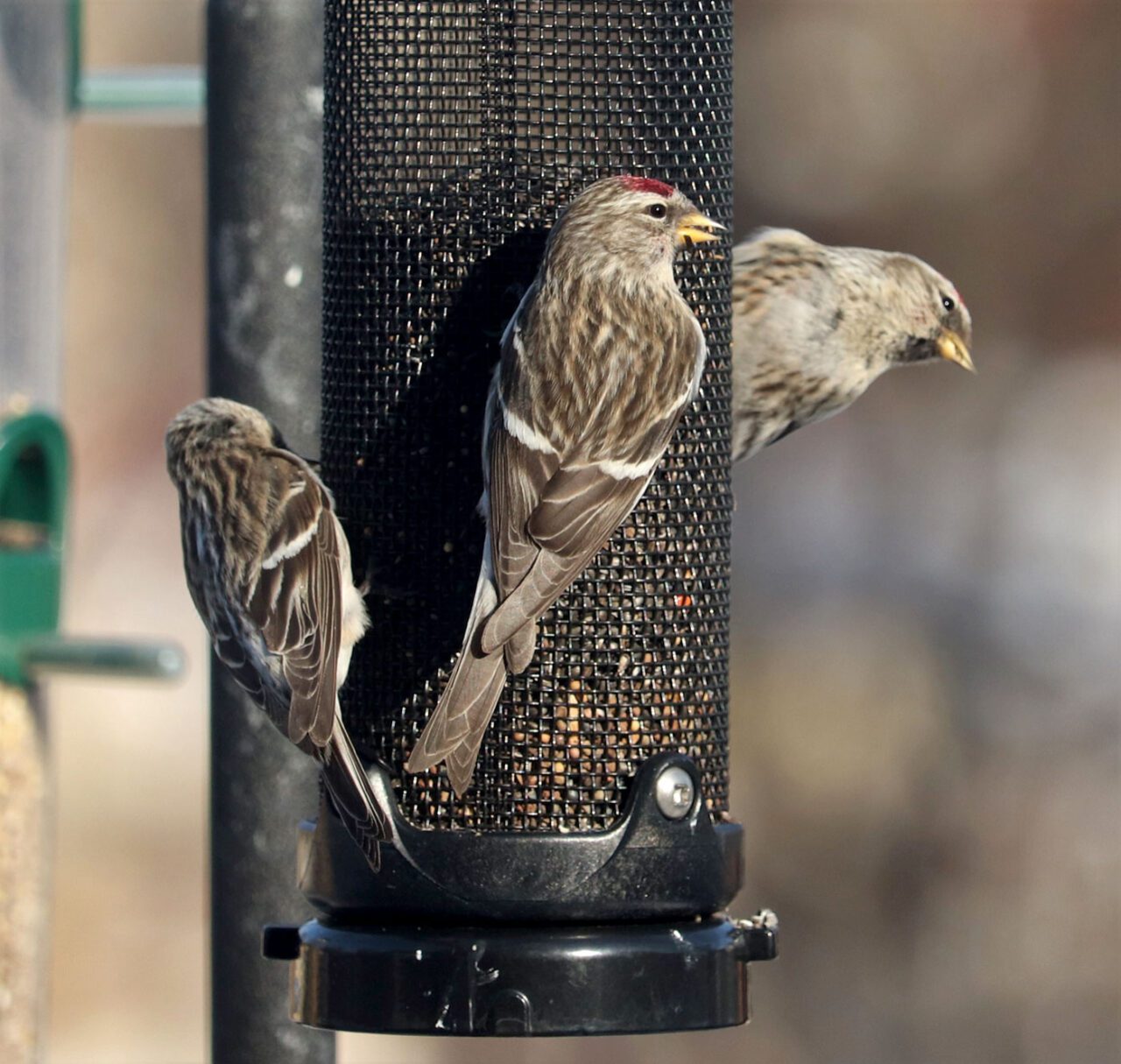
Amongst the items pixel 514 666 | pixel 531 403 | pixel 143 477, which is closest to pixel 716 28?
pixel 531 403

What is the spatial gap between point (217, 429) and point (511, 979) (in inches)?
54.7

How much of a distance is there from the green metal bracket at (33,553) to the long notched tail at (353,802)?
51.3 inches

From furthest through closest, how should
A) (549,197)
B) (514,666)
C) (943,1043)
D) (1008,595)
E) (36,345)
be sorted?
(1008,595) → (943,1043) → (36,345) → (549,197) → (514,666)

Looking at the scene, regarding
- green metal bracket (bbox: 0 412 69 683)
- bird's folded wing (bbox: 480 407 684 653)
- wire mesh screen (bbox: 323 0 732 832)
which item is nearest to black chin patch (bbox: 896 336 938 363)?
wire mesh screen (bbox: 323 0 732 832)

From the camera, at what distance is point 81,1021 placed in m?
10.2

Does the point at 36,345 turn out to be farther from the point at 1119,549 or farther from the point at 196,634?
the point at 1119,549

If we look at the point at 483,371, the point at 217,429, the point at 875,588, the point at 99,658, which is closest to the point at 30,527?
the point at 99,658

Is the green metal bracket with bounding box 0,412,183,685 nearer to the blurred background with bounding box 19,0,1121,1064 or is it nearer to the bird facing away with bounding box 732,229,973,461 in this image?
the bird facing away with bounding box 732,229,973,461

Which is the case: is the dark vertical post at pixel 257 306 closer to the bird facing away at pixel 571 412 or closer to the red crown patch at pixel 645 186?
the bird facing away at pixel 571 412

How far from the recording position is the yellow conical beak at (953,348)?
19.8 feet

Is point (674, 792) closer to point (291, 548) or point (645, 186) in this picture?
point (291, 548)

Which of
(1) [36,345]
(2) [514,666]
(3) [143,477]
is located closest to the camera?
(2) [514,666]

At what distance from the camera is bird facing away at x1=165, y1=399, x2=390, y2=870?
465 cm

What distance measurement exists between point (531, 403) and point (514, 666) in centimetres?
51
